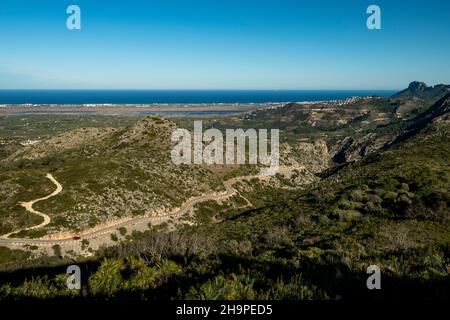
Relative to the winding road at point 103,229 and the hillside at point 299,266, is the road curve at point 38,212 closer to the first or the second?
the winding road at point 103,229

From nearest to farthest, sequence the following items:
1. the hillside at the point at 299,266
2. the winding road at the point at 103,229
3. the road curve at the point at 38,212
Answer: the hillside at the point at 299,266 < the winding road at the point at 103,229 < the road curve at the point at 38,212

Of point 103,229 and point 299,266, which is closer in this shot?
point 299,266

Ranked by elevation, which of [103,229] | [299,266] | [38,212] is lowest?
[103,229]

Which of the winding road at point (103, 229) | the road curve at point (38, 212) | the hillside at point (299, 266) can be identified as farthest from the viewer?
the road curve at point (38, 212)

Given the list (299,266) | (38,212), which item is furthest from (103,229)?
(299,266)

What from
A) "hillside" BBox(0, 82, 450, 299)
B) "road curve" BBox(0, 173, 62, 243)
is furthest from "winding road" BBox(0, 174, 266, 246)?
"hillside" BBox(0, 82, 450, 299)

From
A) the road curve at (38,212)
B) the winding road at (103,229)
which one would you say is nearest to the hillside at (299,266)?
the winding road at (103,229)

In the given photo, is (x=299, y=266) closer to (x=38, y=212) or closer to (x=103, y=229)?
(x=103, y=229)

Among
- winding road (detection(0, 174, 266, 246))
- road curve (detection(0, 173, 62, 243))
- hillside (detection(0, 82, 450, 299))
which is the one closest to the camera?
hillside (detection(0, 82, 450, 299))

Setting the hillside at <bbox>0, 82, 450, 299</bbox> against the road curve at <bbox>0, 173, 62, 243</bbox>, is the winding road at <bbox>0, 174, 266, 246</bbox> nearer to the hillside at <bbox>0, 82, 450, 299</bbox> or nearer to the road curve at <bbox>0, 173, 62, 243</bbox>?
the road curve at <bbox>0, 173, 62, 243</bbox>
